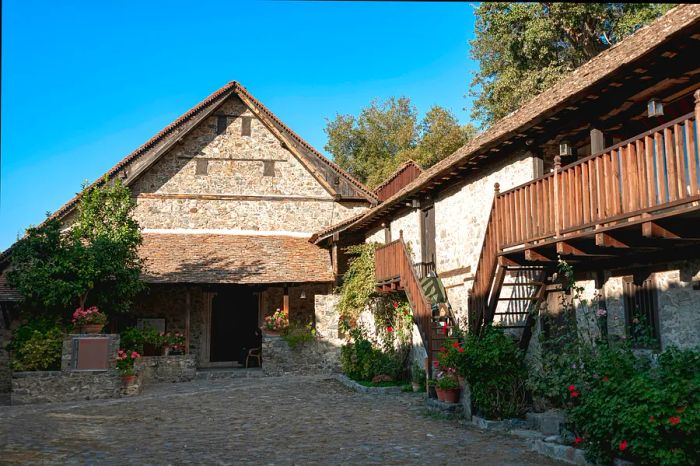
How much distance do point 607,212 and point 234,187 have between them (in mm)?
15400

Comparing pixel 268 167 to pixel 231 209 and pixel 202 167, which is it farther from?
pixel 202 167

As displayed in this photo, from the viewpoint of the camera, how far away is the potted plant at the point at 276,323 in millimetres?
18594

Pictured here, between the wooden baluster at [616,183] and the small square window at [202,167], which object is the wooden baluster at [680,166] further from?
the small square window at [202,167]

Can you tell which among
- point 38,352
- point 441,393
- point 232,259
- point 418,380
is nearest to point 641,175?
point 441,393

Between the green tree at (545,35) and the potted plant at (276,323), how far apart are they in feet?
38.3

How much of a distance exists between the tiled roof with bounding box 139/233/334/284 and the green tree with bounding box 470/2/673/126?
9.91 metres

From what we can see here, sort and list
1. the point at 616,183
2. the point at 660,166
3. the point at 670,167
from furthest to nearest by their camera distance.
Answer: the point at 616,183 < the point at 660,166 < the point at 670,167

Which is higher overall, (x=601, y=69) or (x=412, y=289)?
(x=601, y=69)

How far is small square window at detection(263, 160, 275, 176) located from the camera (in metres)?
21.5

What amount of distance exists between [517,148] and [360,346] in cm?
746

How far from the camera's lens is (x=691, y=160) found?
6.42 meters

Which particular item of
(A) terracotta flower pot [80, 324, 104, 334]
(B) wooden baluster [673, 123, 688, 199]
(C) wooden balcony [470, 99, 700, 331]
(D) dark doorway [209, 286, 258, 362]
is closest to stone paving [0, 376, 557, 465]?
(A) terracotta flower pot [80, 324, 104, 334]

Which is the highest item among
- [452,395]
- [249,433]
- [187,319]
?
[187,319]

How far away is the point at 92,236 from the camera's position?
1620 cm
